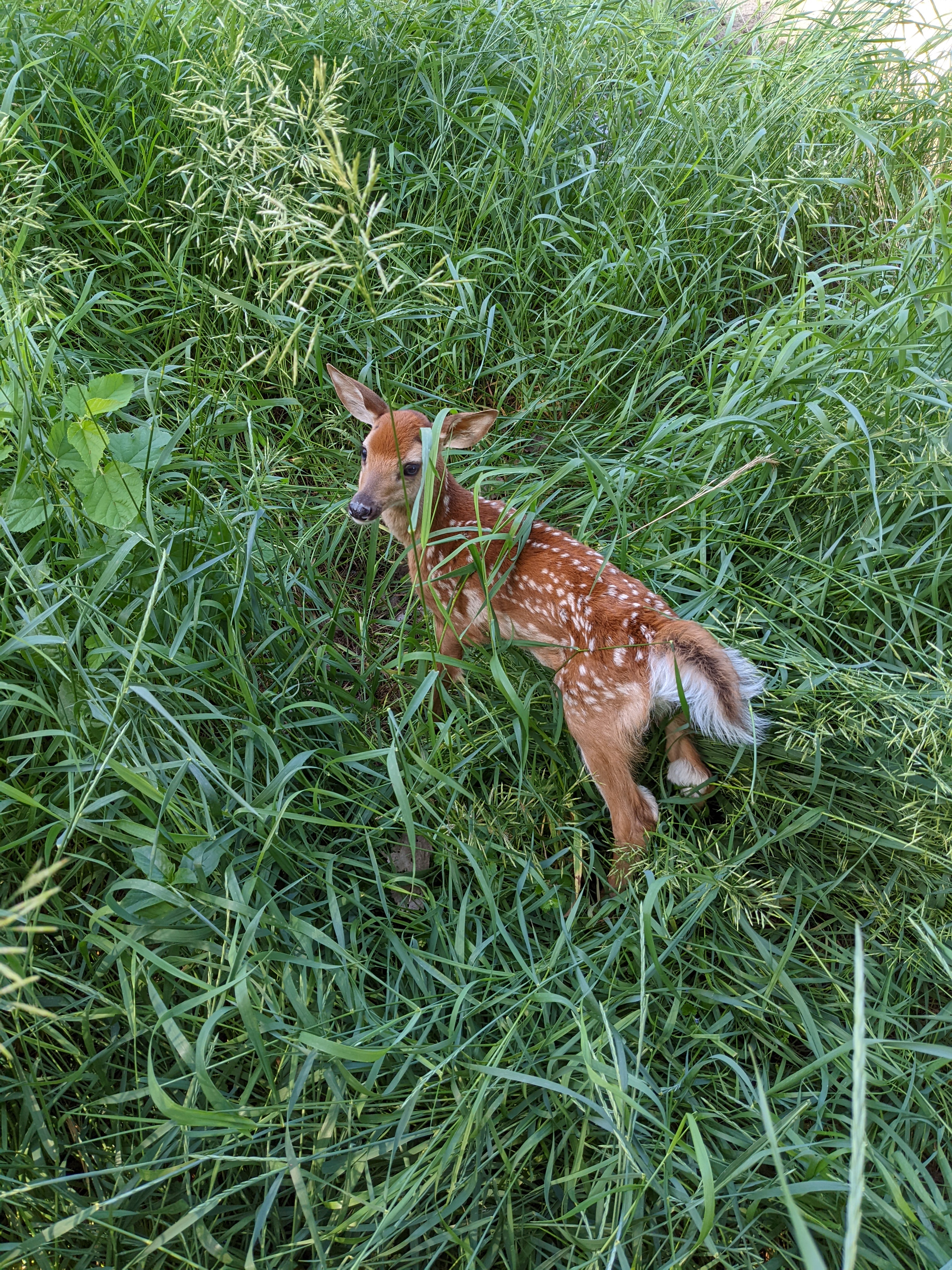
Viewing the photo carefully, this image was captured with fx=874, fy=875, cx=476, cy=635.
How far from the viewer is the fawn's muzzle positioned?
2.41m

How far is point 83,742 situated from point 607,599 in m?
1.30

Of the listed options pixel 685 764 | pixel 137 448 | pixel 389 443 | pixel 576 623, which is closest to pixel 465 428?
pixel 389 443

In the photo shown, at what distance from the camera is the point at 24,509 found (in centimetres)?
210

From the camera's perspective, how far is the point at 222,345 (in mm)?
2908

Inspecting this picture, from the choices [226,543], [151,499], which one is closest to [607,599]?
[226,543]

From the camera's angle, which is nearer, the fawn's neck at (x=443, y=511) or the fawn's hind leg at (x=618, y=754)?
the fawn's hind leg at (x=618, y=754)

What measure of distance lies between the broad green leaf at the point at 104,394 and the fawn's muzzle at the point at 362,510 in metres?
0.62

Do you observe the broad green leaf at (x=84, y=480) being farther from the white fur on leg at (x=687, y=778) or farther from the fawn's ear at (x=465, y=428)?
the white fur on leg at (x=687, y=778)

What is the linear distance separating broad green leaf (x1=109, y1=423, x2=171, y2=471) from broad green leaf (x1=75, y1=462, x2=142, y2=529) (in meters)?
0.04

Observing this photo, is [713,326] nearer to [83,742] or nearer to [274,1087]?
[83,742]

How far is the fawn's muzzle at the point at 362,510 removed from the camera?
2.41 metres

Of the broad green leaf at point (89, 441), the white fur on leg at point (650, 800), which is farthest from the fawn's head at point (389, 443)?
the white fur on leg at point (650, 800)

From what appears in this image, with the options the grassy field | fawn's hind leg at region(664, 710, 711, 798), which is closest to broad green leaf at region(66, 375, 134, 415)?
the grassy field

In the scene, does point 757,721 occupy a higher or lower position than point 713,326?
lower
